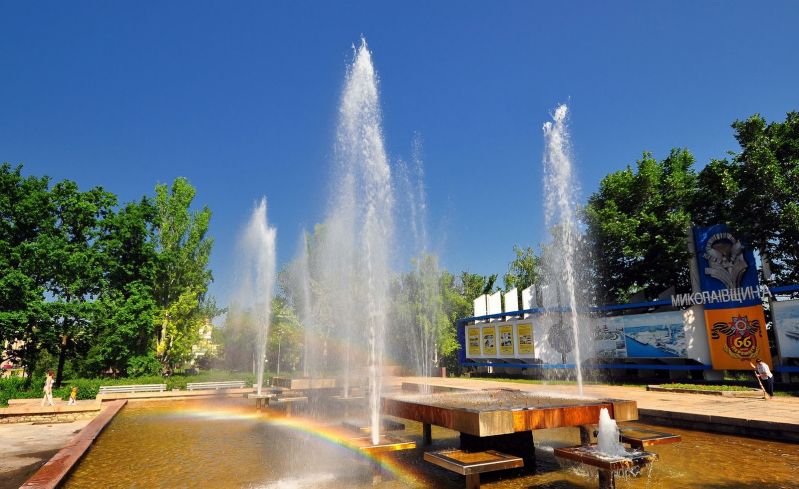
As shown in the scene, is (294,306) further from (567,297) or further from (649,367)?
(649,367)

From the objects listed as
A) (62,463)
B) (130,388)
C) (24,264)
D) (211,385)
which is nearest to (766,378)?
(62,463)

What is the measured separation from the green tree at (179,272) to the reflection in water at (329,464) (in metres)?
18.1

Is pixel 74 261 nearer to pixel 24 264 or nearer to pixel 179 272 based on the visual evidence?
pixel 24 264

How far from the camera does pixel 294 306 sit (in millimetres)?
38969

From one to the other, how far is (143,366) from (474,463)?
25034 mm

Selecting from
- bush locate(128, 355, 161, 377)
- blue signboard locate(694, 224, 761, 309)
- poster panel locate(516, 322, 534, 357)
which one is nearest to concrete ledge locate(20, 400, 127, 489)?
bush locate(128, 355, 161, 377)

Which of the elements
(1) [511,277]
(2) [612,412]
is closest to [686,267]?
(1) [511,277]

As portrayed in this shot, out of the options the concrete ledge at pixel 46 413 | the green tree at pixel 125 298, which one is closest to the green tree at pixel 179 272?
the green tree at pixel 125 298

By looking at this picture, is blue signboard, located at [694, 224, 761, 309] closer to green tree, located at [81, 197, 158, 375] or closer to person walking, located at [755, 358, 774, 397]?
person walking, located at [755, 358, 774, 397]

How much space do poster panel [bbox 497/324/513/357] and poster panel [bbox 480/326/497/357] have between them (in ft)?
1.60

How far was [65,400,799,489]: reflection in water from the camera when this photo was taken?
5.87 m

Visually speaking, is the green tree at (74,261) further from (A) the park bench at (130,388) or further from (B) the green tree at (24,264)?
(A) the park bench at (130,388)

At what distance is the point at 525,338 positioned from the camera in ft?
82.8

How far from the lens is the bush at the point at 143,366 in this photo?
24.5 metres
